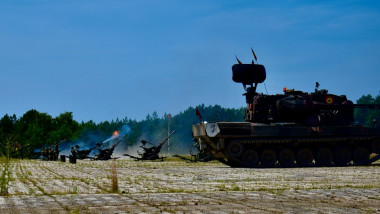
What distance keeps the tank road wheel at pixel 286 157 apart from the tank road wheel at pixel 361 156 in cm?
369

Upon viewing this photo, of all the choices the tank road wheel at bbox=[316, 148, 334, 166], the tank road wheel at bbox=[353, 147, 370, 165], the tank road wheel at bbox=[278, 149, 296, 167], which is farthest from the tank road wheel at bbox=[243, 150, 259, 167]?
the tank road wheel at bbox=[353, 147, 370, 165]

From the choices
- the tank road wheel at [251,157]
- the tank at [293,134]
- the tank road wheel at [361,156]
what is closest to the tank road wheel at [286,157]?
the tank at [293,134]

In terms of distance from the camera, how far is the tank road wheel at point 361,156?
29.2 m

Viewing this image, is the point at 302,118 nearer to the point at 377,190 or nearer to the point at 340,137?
the point at 340,137

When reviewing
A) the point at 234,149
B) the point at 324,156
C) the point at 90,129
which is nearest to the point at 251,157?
the point at 234,149

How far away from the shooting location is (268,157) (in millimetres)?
28188

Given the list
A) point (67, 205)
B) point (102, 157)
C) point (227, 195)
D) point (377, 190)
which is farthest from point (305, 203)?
point (102, 157)

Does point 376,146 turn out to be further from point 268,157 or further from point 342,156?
point 268,157

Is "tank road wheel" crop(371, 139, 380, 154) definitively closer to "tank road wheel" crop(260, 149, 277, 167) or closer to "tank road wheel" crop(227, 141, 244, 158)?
"tank road wheel" crop(260, 149, 277, 167)

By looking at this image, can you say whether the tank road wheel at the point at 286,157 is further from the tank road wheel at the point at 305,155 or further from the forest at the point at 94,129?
the forest at the point at 94,129

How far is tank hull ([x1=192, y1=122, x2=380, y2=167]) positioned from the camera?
27516mm

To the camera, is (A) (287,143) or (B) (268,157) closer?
(B) (268,157)

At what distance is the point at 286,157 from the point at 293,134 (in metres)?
1.40

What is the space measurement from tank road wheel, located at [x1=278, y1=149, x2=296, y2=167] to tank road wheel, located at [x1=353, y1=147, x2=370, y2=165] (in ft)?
12.1
